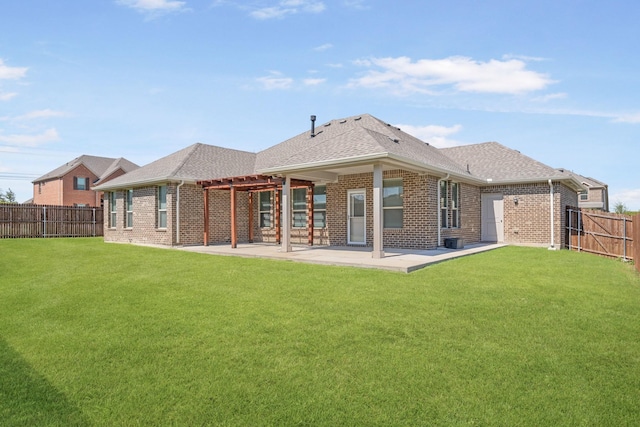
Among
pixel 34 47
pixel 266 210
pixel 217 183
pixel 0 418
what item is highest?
pixel 34 47

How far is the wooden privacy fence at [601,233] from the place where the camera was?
12.2m

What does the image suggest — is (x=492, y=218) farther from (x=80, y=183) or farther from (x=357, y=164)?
(x=80, y=183)

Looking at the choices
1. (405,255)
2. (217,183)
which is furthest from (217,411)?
(217,183)

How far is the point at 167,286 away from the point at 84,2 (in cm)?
803

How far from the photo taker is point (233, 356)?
3.91m

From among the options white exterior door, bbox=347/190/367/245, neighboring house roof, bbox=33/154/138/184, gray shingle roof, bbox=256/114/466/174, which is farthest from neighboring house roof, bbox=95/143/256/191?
neighboring house roof, bbox=33/154/138/184

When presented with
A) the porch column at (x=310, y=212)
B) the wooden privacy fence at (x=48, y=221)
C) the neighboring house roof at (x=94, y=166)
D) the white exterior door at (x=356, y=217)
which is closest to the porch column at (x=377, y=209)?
the white exterior door at (x=356, y=217)

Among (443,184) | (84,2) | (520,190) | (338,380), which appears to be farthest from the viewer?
(520,190)

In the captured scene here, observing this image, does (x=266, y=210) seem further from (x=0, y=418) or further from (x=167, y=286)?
(x=0, y=418)

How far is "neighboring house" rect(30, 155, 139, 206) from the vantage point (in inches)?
1491

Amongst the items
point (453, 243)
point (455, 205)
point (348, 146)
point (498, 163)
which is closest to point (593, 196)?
point (498, 163)

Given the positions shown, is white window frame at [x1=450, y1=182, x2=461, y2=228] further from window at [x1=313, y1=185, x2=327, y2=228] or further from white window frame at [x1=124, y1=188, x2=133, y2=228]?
white window frame at [x1=124, y1=188, x2=133, y2=228]

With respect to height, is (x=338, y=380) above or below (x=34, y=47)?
below

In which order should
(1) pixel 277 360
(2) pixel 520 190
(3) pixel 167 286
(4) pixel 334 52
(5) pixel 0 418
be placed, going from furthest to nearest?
(2) pixel 520 190
(4) pixel 334 52
(3) pixel 167 286
(1) pixel 277 360
(5) pixel 0 418
